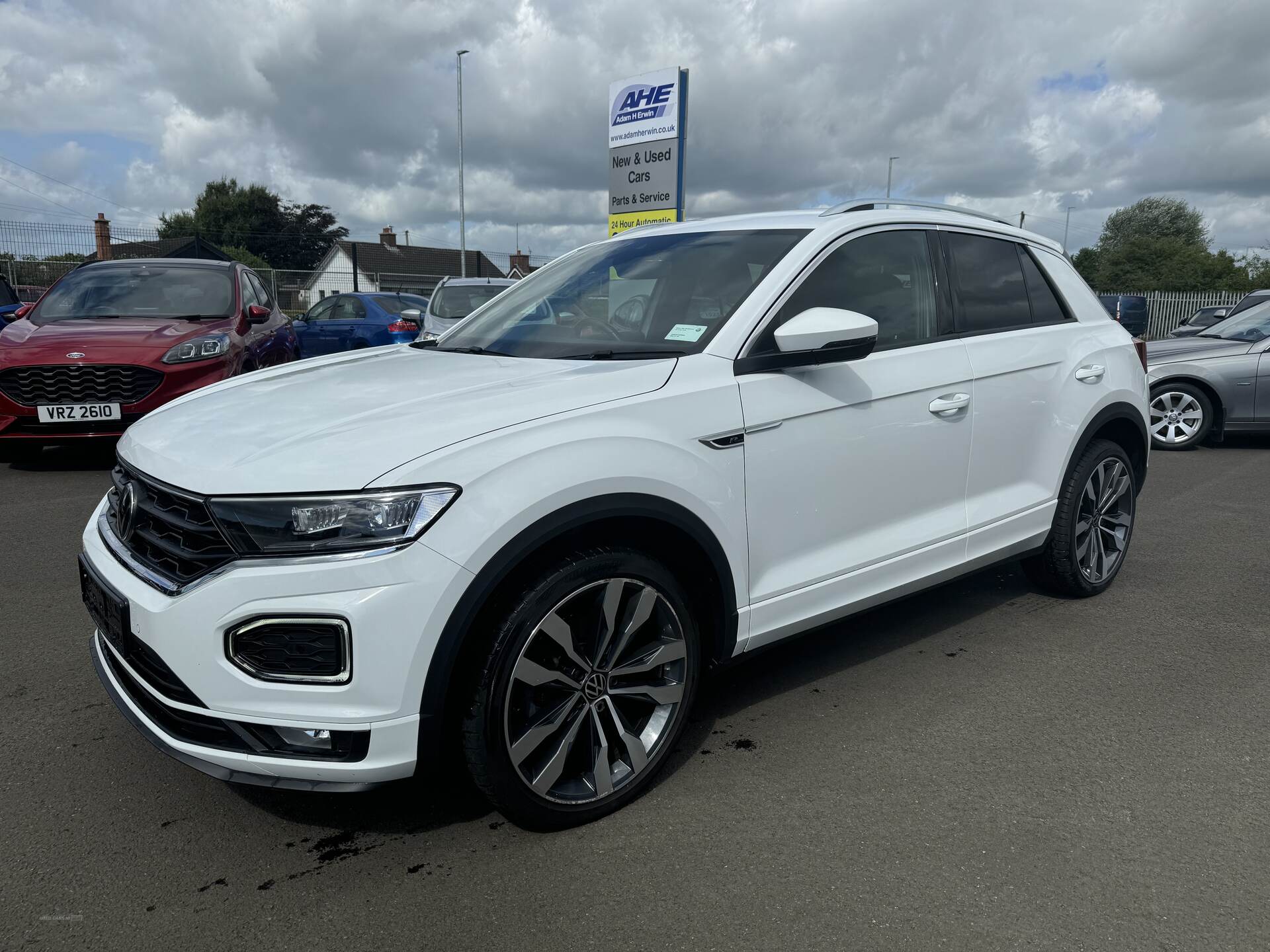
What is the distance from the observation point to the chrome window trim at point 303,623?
6.91 ft

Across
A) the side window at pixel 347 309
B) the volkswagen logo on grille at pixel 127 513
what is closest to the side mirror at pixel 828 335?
the volkswagen logo on grille at pixel 127 513

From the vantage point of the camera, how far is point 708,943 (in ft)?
7.02

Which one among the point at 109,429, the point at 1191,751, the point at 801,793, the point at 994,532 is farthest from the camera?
the point at 109,429

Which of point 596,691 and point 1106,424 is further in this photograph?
point 1106,424

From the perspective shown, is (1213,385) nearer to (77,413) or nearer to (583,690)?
(583,690)

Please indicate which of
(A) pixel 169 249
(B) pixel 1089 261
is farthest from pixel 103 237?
(B) pixel 1089 261

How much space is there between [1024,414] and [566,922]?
2.73 meters

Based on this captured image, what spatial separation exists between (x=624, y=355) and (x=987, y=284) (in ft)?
5.92

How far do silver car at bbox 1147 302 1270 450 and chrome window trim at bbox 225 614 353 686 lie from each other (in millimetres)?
9569

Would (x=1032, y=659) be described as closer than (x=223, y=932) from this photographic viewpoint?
No

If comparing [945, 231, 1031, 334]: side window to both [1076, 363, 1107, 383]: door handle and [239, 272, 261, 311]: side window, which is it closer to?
[1076, 363, 1107, 383]: door handle

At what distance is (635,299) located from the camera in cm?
342

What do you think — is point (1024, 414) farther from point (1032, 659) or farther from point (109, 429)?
point (109, 429)

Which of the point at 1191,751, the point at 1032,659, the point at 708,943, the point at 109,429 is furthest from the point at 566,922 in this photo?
the point at 109,429
